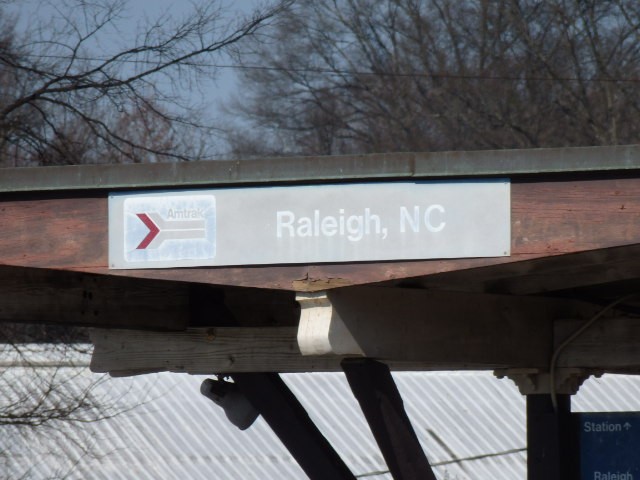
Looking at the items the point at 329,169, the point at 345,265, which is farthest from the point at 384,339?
the point at 329,169

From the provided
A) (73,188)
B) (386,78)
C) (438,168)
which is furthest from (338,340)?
(386,78)

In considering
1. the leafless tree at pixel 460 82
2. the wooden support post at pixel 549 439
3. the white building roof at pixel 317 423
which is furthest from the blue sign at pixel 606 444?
the leafless tree at pixel 460 82

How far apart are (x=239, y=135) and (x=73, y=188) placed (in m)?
30.2

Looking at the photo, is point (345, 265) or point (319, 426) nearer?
point (345, 265)

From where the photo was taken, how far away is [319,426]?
50.9ft

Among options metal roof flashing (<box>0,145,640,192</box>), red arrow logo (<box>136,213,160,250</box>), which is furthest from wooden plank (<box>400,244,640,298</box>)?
red arrow logo (<box>136,213,160,250</box>)

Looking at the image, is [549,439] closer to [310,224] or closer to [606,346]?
[606,346]

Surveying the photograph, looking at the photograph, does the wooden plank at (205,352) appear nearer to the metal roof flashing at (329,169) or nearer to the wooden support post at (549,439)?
the wooden support post at (549,439)

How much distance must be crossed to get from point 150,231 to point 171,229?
90 millimetres

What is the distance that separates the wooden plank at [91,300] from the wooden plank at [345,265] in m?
1.27

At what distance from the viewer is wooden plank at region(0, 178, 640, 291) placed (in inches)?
165

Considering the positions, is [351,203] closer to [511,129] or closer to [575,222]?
[575,222]

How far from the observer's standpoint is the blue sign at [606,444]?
6.18 m

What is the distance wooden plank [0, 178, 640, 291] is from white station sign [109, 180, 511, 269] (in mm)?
37
